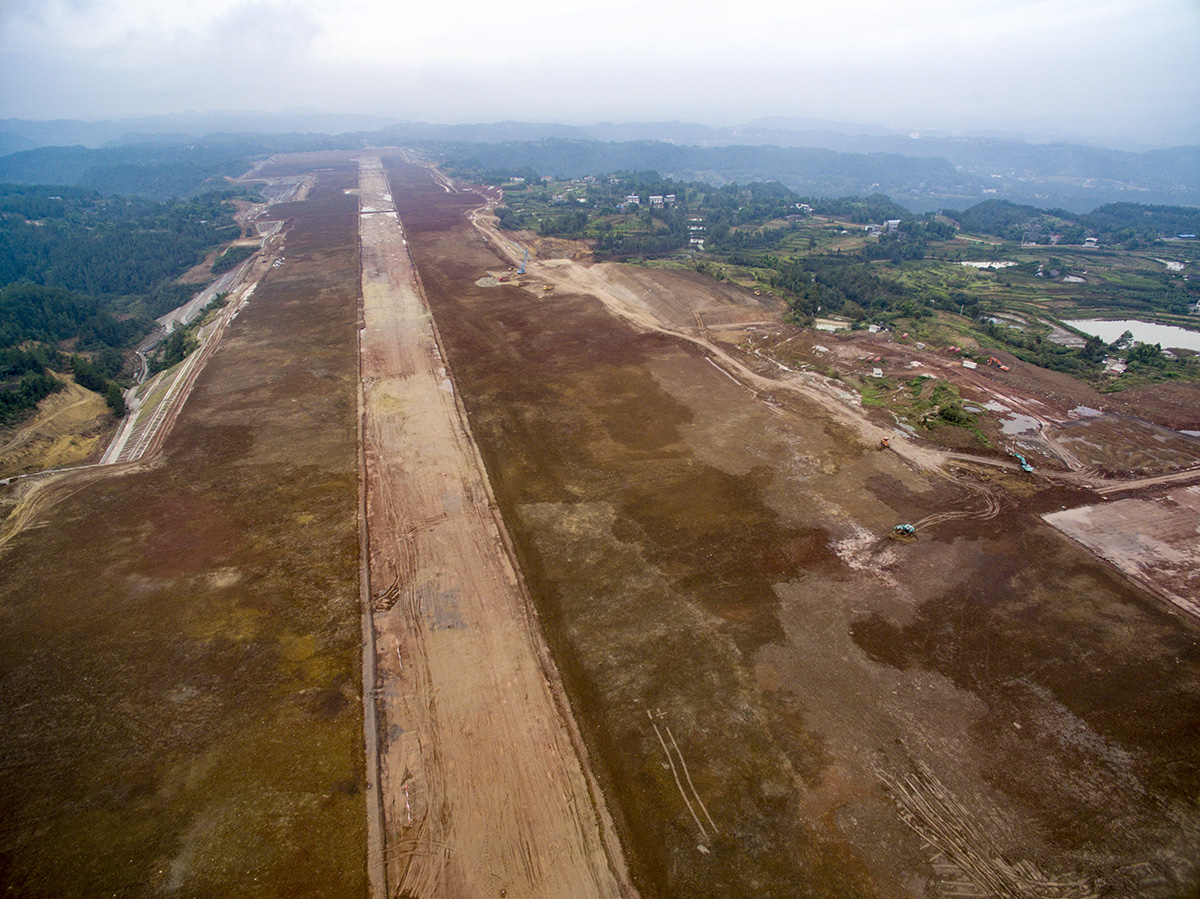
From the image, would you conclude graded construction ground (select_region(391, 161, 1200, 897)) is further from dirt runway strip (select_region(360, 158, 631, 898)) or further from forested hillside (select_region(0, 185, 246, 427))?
forested hillside (select_region(0, 185, 246, 427))

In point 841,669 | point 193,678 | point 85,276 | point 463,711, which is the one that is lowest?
point 463,711

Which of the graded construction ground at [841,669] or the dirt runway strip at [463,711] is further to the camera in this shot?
the graded construction ground at [841,669]

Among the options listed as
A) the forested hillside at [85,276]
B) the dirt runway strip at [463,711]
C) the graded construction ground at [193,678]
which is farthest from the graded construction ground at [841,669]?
the forested hillside at [85,276]

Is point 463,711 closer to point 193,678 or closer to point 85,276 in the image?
point 193,678

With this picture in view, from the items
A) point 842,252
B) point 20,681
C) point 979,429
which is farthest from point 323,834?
point 842,252

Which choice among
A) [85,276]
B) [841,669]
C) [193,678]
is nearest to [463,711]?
[193,678]

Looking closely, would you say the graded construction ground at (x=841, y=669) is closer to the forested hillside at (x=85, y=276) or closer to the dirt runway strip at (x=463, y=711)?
the dirt runway strip at (x=463, y=711)

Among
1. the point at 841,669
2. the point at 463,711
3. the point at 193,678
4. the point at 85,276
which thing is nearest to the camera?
the point at 463,711
